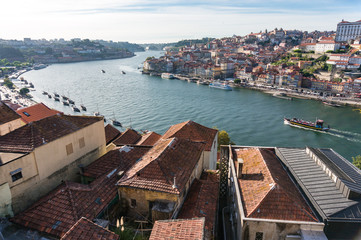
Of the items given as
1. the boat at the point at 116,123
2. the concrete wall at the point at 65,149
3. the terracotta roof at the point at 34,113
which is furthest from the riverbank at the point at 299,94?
the concrete wall at the point at 65,149

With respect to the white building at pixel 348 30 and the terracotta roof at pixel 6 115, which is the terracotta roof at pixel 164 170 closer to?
the terracotta roof at pixel 6 115

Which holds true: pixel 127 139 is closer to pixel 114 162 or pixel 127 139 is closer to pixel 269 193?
pixel 114 162

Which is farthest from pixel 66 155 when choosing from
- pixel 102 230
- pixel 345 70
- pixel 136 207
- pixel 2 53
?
pixel 2 53

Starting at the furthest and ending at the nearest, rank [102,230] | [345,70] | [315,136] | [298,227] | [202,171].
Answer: [345,70]
[315,136]
[202,171]
[298,227]
[102,230]

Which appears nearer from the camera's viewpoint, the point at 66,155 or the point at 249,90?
the point at 66,155

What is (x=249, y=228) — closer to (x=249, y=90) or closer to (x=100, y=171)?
(x=100, y=171)

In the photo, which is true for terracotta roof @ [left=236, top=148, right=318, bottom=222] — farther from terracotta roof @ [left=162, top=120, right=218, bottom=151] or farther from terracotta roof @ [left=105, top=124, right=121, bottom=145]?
terracotta roof @ [left=105, top=124, right=121, bottom=145]
